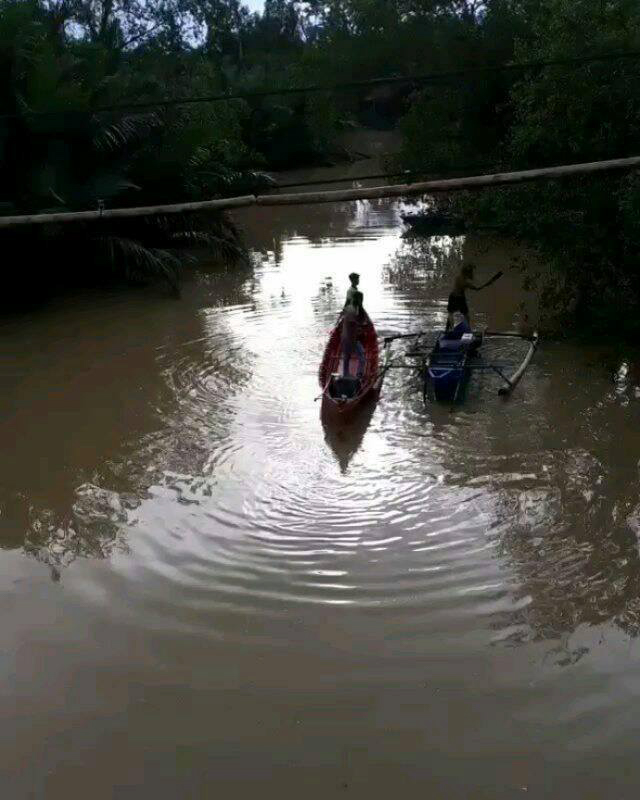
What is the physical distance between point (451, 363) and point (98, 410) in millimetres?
4428

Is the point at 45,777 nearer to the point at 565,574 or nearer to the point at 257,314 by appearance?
the point at 565,574

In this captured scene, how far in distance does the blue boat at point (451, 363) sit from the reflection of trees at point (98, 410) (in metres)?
2.54

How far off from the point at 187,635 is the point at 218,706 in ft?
2.46

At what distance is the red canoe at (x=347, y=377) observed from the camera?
9.17 metres

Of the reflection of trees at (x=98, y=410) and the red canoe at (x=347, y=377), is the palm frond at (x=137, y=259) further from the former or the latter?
the red canoe at (x=347, y=377)

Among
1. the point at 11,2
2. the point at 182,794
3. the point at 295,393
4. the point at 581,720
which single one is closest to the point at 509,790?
the point at 581,720

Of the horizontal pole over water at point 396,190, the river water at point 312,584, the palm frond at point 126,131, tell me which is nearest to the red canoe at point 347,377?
the river water at point 312,584

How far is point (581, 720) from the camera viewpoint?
15.1 ft

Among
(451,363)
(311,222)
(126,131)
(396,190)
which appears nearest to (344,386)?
(451,363)

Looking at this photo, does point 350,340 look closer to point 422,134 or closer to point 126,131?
point 126,131

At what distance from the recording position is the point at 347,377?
30.9 ft

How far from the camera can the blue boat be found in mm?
9367

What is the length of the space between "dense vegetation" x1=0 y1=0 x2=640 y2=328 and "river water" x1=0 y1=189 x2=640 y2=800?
1994 millimetres

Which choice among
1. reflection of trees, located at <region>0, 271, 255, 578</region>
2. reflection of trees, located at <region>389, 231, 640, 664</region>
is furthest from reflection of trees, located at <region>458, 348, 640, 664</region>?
reflection of trees, located at <region>0, 271, 255, 578</region>
